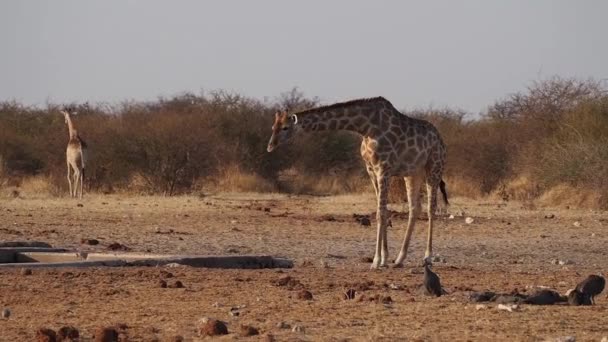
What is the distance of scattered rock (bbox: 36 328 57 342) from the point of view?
26.5ft

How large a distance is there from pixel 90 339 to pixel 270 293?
2.85 meters

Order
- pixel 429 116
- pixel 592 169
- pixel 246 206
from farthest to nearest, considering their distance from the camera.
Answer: pixel 429 116
pixel 592 169
pixel 246 206

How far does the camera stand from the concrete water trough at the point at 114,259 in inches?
514

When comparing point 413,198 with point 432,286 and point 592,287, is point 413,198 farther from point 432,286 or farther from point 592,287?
point 592,287

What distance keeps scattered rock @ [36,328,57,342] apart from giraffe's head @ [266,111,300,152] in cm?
667

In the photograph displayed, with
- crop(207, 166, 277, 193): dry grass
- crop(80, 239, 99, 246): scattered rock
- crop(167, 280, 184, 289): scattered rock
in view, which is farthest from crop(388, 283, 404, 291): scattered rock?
crop(207, 166, 277, 193): dry grass

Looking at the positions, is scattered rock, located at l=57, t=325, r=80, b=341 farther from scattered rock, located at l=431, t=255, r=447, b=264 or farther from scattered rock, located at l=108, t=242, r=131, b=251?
scattered rock, located at l=431, t=255, r=447, b=264

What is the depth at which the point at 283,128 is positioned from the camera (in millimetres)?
14625

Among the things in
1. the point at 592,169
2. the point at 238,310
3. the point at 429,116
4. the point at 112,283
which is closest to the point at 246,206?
the point at 592,169

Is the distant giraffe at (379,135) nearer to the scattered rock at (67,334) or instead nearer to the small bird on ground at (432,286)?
the small bird on ground at (432,286)

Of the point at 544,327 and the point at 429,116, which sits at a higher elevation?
the point at 429,116

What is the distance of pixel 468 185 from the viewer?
34.4 metres

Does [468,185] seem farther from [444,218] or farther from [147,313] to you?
[147,313]

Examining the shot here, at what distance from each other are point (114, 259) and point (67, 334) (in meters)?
5.28
